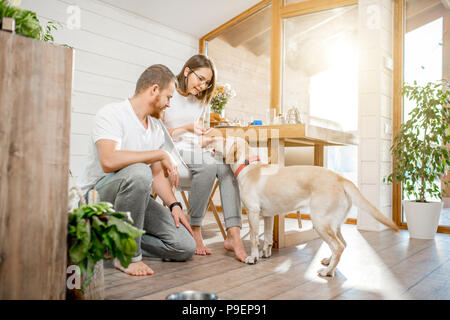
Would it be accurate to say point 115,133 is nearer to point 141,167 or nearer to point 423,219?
point 141,167

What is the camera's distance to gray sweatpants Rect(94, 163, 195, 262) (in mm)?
1649

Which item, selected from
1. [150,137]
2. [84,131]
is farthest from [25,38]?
[84,131]

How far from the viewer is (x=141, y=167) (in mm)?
1679

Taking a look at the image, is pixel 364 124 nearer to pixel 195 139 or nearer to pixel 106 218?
pixel 195 139

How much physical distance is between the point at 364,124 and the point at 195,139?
189cm

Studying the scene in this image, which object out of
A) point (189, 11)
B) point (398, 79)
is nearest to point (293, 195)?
point (398, 79)

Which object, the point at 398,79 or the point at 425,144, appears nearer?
the point at 425,144

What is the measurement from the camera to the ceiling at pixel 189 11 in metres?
3.98

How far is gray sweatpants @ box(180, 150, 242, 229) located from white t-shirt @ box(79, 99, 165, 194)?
0.41m

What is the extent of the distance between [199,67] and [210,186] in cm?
72

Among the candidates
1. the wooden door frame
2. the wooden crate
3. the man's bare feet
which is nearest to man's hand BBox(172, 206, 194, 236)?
the man's bare feet

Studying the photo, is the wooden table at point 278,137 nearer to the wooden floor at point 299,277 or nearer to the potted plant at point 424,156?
the wooden floor at point 299,277

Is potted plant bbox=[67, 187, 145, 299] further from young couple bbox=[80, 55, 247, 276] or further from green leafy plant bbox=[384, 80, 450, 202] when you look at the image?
green leafy plant bbox=[384, 80, 450, 202]
